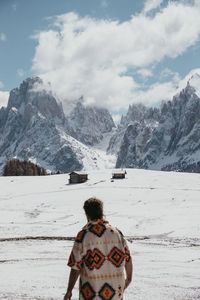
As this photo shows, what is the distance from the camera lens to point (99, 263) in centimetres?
567

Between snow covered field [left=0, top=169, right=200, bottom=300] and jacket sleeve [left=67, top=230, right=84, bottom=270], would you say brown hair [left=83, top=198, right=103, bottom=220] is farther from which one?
snow covered field [left=0, top=169, right=200, bottom=300]

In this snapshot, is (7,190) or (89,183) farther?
(89,183)

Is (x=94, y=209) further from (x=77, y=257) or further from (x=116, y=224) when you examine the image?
(x=116, y=224)

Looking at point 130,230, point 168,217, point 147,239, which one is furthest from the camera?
point 168,217

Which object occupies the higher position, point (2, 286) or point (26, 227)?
point (2, 286)

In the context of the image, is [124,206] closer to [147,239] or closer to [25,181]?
[147,239]

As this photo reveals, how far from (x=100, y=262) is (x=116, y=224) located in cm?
2658

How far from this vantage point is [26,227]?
3092 centimetres

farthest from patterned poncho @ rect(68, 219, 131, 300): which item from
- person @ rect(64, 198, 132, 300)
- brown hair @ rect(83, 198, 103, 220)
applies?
brown hair @ rect(83, 198, 103, 220)

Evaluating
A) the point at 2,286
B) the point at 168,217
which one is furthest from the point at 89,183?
the point at 2,286

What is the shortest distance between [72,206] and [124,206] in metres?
6.56

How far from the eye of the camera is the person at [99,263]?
5.64m

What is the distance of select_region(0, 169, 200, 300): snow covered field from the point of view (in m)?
11.3

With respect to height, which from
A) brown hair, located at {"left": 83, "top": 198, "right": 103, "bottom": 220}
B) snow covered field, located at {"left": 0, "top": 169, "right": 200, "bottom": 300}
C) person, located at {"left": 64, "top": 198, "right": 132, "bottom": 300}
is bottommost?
snow covered field, located at {"left": 0, "top": 169, "right": 200, "bottom": 300}
